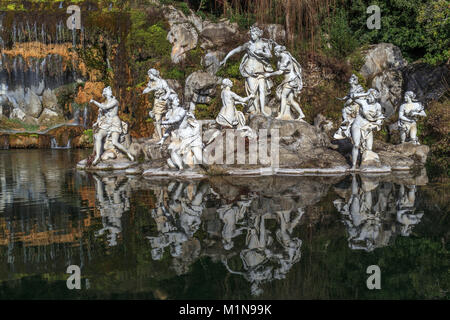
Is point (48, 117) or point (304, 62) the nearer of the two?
point (304, 62)

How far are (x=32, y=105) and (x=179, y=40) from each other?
402 inches

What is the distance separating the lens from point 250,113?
44.0 ft

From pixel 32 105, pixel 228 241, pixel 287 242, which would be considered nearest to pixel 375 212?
pixel 287 242

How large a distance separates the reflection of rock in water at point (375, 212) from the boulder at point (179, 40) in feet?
50.9

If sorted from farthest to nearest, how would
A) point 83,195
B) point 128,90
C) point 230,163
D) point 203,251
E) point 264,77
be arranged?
1. point 128,90
2. point 264,77
3. point 230,163
4. point 83,195
5. point 203,251

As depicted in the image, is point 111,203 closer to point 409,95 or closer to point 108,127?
point 108,127

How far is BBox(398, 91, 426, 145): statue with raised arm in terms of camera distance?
45.9ft

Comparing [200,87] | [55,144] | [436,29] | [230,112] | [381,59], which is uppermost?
[436,29]

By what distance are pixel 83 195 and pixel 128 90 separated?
44.5 feet

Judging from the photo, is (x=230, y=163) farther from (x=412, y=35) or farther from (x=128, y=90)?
(x=412, y=35)

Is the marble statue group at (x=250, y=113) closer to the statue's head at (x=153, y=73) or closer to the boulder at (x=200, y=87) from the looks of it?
the statue's head at (x=153, y=73)

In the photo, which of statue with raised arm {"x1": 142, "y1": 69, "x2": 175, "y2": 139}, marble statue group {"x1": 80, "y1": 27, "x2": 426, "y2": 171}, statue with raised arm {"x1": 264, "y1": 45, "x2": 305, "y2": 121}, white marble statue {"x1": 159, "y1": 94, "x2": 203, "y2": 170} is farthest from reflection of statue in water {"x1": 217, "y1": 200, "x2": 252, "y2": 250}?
statue with raised arm {"x1": 142, "y1": 69, "x2": 175, "y2": 139}

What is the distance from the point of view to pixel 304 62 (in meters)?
22.4
